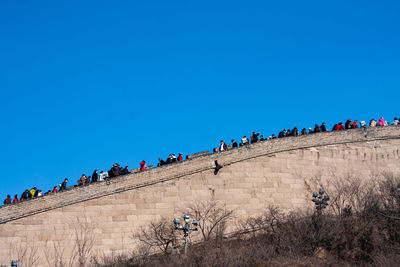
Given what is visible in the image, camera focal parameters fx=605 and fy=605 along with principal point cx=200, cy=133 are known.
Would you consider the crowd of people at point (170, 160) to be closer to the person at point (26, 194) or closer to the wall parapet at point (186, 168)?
the wall parapet at point (186, 168)

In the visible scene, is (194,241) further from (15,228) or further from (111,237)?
(15,228)

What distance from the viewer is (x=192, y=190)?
84.1 ft

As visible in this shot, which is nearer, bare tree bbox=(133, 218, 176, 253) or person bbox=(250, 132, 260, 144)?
bare tree bbox=(133, 218, 176, 253)

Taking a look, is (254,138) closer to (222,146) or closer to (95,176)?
(222,146)

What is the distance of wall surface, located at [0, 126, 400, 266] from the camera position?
22.2 metres

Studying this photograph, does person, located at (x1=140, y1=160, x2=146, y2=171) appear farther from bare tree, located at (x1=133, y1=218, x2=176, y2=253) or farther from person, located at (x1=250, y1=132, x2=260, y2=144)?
person, located at (x1=250, y1=132, x2=260, y2=144)

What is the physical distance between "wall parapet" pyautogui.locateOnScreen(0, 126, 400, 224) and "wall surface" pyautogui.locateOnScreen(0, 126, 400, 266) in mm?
35

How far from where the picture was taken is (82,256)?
69.4ft

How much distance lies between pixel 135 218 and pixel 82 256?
10.7ft

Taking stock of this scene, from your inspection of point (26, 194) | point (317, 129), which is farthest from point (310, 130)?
point (26, 194)

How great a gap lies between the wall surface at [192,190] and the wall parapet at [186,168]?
35mm

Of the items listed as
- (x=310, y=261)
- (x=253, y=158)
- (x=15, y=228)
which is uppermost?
(x=253, y=158)

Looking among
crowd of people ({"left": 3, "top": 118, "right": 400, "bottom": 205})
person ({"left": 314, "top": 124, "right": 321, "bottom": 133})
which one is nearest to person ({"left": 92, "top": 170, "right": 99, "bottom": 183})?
crowd of people ({"left": 3, "top": 118, "right": 400, "bottom": 205})

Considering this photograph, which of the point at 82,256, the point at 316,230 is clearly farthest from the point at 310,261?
the point at 82,256
